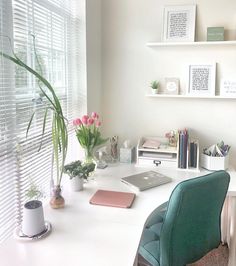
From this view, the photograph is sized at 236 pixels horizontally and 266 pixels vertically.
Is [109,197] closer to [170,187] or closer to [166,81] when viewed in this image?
[170,187]

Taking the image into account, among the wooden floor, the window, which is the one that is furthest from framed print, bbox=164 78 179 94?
the wooden floor

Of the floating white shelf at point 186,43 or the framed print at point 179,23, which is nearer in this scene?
the floating white shelf at point 186,43

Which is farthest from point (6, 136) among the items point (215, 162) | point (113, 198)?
point (215, 162)

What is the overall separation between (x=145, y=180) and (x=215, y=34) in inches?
48.5

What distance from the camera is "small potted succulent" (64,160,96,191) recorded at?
1.77 meters

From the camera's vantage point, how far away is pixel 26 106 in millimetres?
1593

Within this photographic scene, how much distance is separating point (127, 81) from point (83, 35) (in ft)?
1.80

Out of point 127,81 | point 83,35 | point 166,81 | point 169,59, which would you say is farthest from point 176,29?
point 83,35

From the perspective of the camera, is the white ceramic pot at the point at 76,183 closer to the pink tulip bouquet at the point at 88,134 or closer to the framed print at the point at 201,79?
the pink tulip bouquet at the point at 88,134

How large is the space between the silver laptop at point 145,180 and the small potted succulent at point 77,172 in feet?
0.97

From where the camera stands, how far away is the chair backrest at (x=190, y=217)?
4.62 ft

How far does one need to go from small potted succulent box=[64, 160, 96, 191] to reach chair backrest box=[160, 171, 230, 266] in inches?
23.1

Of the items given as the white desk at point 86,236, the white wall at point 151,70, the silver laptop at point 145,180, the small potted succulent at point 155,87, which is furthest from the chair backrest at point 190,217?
the small potted succulent at point 155,87

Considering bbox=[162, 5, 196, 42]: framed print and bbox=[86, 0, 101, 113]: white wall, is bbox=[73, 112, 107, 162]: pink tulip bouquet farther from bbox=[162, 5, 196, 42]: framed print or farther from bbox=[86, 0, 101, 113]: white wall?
bbox=[162, 5, 196, 42]: framed print
